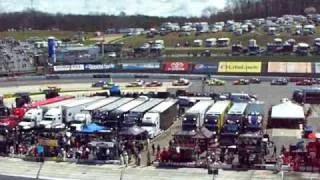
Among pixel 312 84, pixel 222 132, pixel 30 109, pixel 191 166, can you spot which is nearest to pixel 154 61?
pixel 312 84

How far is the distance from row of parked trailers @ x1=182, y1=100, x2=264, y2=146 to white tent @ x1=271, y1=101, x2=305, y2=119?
2.20ft

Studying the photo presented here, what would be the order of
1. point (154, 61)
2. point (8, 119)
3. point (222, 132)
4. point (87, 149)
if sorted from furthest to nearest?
point (154, 61), point (8, 119), point (222, 132), point (87, 149)

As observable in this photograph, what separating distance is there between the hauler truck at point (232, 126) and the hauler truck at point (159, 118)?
2.92 meters

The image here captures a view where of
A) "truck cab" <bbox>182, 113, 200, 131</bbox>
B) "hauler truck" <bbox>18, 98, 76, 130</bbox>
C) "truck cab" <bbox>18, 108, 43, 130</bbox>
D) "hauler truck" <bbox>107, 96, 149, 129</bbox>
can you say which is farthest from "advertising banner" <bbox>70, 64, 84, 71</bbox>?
"truck cab" <bbox>182, 113, 200, 131</bbox>

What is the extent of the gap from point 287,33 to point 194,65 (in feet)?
95.5

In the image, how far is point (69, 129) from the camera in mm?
25422

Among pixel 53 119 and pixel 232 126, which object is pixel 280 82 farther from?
pixel 53 119

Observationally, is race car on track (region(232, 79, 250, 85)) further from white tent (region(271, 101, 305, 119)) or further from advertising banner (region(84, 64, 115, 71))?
white tent (region(271, 101, 305, 119))

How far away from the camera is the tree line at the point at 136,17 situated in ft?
346

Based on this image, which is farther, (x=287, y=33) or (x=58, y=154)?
(x=287, y=33)

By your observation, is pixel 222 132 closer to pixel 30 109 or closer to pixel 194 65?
pixel 30 109

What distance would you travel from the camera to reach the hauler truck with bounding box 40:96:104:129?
25892mm

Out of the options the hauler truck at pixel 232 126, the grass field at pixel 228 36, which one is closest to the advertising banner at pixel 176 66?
the hauler truck at pixel 232 126

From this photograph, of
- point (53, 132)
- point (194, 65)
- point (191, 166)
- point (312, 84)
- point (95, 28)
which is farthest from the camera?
point (95, 28)
